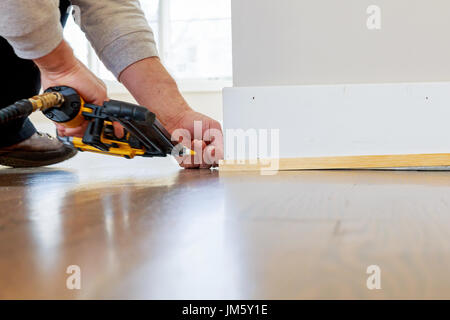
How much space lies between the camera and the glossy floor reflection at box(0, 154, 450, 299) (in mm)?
226

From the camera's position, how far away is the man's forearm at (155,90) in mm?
1211

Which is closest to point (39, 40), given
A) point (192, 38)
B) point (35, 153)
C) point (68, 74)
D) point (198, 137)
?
point (68, 74)

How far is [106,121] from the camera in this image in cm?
98

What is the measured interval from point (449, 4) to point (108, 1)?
77 cm

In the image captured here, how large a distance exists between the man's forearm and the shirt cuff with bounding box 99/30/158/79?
1cm

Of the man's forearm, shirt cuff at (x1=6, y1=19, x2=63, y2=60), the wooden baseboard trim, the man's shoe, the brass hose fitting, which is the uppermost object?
shirt cuff at (x1=6, y1=19, x2=63, y2=60)

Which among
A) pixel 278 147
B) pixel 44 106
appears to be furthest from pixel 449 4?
pixel 44 106

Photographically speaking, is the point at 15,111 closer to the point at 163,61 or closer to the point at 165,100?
the point at 165,100

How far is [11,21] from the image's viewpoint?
0.89 metres

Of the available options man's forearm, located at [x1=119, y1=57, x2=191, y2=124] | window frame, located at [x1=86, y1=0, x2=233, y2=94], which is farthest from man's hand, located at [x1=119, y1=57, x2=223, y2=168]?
window frame, located at [x1=86, y1=0, x2=233, y2=94]

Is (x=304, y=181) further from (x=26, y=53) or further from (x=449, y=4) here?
(x=26, y=53)

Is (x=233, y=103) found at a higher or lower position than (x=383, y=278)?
higher

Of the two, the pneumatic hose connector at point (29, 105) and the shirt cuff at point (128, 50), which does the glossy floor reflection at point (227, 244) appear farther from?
the shirt cuff at point (128, 50)

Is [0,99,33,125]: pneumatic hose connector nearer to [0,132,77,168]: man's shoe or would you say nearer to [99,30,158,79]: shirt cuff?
[99,30,158,79]: shirt cuff
